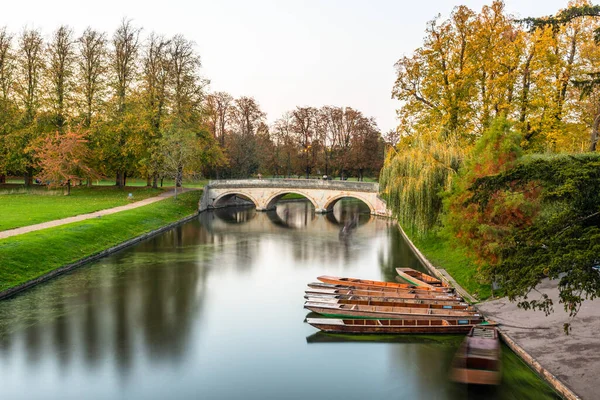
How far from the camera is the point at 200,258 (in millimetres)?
28188

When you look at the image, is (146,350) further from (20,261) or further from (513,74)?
(513,74)

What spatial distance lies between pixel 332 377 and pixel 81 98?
44.2m

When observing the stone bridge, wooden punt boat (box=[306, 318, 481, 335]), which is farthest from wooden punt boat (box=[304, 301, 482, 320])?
the stone bridge

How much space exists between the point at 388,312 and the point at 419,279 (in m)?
5.72

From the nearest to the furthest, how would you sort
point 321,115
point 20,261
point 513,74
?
point 20,261 → point 513,74 → point 321,115

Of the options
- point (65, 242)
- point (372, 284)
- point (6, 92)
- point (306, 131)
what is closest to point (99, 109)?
point (6, 92)

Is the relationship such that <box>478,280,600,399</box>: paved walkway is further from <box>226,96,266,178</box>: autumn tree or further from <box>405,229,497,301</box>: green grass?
<box>226,96,266,178</box>: autumn tree

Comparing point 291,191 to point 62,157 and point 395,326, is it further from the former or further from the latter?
point 395,326

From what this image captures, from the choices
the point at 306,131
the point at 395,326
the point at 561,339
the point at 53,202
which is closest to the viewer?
the point at 561,339

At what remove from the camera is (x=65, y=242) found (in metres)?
25.5

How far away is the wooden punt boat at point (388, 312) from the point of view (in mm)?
15834

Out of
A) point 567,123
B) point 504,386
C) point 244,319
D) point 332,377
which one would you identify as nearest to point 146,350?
A: point 244,319

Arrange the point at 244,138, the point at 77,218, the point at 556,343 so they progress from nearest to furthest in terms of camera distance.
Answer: the point at 556,343
the point at 77,218
the point at 244,138

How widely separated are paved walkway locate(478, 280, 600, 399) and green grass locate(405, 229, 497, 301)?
1661 millimetres
